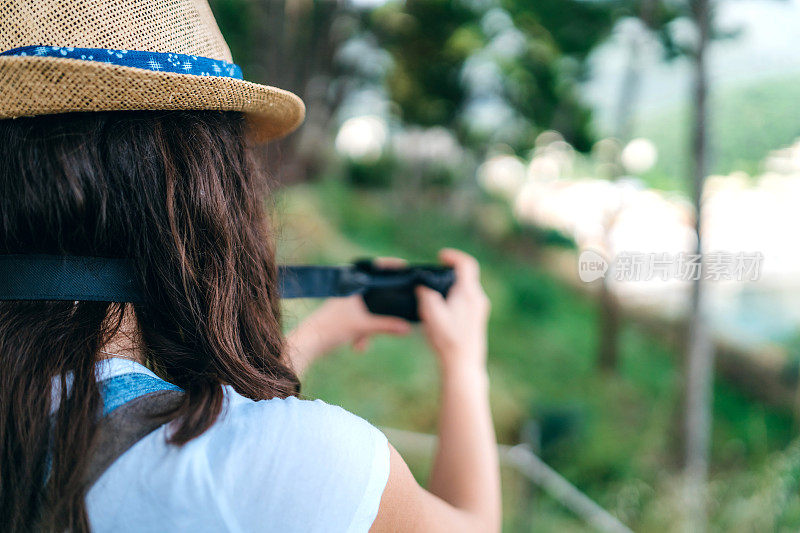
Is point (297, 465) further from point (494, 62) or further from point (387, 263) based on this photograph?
point (494, 62)

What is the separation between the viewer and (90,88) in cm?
38

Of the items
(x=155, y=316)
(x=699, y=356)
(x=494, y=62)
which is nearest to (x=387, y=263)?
(x=155, y=316)

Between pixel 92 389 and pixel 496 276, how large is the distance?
1.62 metres

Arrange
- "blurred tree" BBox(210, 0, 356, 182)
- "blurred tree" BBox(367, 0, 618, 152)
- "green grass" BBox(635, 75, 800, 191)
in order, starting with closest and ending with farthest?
"green grass" BBox(635, 75, 800, 191)
"blurred tree" BBox(367, 0, 618, 152)
"blurred tree" BBox(210, 0, 356, 182)

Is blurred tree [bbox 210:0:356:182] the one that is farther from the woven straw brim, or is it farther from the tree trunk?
the woven straw brim

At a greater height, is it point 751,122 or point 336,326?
point 751,122

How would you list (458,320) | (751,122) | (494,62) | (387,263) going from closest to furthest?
(458,320), (387,263), (751,122), (494,62)

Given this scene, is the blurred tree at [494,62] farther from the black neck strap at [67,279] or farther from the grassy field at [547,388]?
the black neck strap at [67,279]

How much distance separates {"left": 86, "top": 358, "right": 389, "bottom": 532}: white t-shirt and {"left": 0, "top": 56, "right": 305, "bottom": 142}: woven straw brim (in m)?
0.23

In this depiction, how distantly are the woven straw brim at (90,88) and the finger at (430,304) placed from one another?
0.33m

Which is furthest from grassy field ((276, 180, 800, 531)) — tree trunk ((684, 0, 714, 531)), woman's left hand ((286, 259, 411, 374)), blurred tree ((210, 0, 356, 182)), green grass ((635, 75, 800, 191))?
woman's left hand ((286, 259, 411, 374))

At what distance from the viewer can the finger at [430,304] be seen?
25.6 inches

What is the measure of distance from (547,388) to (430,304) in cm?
121

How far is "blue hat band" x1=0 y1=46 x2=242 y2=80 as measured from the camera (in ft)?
1.29
